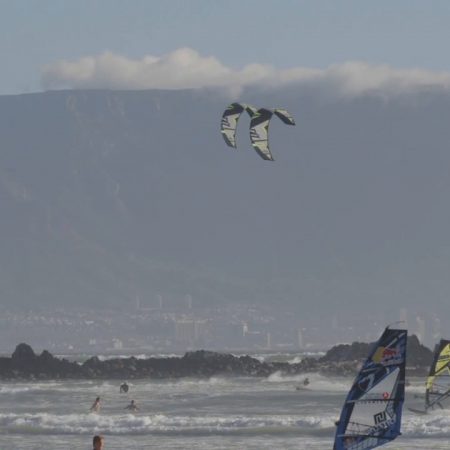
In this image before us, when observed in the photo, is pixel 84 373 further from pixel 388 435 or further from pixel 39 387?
pixel 388 435

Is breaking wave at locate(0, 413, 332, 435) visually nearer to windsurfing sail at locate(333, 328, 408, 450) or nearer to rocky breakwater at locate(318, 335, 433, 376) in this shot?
windsurfing sail at locate(333, 328, 408, 450)

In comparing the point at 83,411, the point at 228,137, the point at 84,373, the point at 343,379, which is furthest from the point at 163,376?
the point at 228,137

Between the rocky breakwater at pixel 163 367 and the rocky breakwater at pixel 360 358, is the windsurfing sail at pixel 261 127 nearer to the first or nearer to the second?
the rocky breakwater at pixel 360 358

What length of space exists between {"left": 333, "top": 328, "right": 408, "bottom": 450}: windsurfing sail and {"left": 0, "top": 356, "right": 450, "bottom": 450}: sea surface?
49.7ft

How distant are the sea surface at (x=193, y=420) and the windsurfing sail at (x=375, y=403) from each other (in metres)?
15.1

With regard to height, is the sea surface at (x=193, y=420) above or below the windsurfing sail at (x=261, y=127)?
below

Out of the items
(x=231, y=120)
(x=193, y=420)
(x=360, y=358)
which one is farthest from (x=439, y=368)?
(x=360, y=358)

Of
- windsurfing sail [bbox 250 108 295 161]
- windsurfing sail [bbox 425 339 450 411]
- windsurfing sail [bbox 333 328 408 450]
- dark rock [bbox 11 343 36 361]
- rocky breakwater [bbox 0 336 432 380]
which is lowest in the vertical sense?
windsurfing sail [bbox 333 328 408 450]

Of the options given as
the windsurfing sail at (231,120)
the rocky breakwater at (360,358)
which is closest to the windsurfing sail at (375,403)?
the windsurfing sail at (231,120)

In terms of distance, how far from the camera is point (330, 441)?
138ft

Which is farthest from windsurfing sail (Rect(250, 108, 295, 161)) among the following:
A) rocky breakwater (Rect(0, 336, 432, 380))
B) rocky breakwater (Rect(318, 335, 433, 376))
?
rocky breakwater (Rect(0, 336, 432, 380))

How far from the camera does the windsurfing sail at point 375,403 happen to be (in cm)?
2450

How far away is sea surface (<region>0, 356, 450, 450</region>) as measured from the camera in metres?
42.7

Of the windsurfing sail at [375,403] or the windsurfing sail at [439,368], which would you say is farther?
the windsurfing sail at [439,368]
